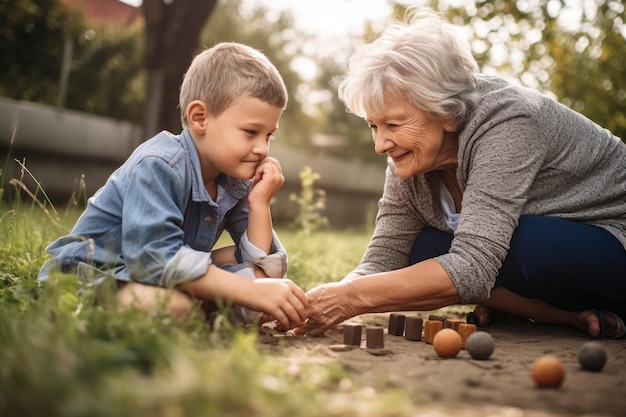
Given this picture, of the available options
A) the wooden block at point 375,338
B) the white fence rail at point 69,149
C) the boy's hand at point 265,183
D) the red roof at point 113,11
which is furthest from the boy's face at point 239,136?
the red roof at point 113,11

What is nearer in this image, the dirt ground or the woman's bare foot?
the dirt ground

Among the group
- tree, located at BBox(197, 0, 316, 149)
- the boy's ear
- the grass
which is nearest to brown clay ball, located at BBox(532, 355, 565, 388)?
the grass

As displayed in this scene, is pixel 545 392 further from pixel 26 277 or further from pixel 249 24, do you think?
pixel 249 24

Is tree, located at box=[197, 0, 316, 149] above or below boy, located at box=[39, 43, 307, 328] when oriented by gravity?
above

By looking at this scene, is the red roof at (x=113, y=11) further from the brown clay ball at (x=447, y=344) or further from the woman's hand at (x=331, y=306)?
the brown clay ball at (x=447, y=344)

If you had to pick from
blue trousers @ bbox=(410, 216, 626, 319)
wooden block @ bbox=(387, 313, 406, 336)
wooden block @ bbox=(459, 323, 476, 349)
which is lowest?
wooden block @ bbox=(387, 313, 406, 336)

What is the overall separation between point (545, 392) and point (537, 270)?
1210 millimetres

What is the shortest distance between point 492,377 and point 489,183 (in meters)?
1.01

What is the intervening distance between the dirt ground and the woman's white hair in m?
1.08

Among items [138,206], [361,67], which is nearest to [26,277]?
[138,206]

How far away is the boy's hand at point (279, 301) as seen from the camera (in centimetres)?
281

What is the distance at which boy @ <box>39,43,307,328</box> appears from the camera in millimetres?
2719

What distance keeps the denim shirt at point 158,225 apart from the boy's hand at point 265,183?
0.31 feet

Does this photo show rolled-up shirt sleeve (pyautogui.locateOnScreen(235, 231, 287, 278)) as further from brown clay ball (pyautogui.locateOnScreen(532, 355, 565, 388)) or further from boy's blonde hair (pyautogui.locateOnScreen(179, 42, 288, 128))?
brown clay ball (pyautogui.locateOnScreen(532, 355, 565, 388))
